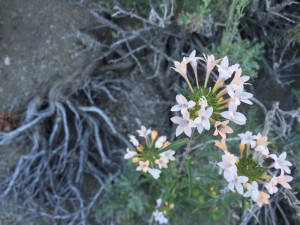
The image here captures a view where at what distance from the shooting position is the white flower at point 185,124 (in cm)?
181

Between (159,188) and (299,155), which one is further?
(159,188)

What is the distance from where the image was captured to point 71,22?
3188mm

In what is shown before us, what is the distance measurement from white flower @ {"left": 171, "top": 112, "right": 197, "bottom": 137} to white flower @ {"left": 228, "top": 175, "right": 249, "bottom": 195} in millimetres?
403

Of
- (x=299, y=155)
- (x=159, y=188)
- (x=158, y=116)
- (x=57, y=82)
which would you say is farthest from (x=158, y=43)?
(x=299, y=155)

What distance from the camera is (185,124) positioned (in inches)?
73.2

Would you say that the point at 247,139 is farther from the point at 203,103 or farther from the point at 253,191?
the point at 203,103

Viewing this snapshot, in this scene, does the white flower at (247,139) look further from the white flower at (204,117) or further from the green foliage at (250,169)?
the white flower at (204,117)

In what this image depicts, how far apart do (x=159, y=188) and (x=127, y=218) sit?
0.35 m

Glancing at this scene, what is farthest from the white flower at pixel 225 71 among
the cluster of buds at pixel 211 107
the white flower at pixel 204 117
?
the white flower at pixel 204 117

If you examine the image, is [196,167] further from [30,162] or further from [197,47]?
[30,162]

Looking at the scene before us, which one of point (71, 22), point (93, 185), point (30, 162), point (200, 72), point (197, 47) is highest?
point (71, 22)

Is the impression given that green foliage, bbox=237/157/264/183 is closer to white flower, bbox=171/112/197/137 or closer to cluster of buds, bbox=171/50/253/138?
cluster of buds, bbox=171/50/253/138

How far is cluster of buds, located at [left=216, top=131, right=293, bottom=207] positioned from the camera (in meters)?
2.01

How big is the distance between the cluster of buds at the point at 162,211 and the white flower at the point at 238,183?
0.91 m
